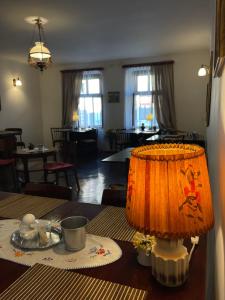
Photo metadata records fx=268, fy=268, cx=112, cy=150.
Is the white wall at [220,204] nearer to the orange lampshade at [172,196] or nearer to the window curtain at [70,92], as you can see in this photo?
the orange lampshade at [172,196]

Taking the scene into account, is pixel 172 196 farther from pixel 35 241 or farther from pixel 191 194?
pixel 35 241

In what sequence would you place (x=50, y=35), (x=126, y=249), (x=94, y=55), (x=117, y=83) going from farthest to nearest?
(x=117, y=83) → (x=94, y=55) → (x=50, y=35) → (x=126, y=249)

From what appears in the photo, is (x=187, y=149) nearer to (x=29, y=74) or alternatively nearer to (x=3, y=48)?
(x=3, y=48)

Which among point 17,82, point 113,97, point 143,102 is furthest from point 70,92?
point 143,102

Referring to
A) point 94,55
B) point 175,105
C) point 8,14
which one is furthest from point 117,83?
point 8,14

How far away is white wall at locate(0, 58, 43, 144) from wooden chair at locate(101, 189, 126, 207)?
599 cm

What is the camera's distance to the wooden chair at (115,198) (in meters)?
1.68

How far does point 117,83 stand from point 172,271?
7160mm

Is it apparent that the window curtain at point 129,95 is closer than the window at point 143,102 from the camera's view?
No

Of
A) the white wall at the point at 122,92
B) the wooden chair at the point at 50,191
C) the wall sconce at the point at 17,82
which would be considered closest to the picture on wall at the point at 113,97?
the white wall at the point at 122,92

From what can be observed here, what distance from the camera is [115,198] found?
5.59 feet

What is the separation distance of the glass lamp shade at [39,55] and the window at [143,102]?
12.5ft

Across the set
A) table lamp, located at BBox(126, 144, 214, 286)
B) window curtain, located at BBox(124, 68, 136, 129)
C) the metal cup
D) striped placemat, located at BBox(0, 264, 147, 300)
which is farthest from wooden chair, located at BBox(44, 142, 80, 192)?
window curtain, located at BBox(124, 68, 136, 129)

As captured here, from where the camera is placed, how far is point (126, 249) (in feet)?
3.62
